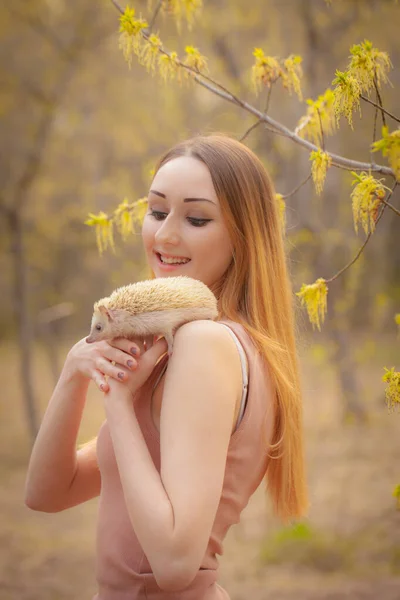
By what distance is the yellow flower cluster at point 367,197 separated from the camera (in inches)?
66.9

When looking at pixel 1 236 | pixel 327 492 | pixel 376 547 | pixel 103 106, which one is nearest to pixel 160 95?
pixel 103 106

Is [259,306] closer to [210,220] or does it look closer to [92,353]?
[210,220]

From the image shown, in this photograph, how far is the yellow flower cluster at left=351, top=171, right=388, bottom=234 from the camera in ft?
5.57

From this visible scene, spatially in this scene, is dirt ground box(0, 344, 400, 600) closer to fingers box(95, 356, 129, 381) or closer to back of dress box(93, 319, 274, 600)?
back of dress box(93, 319, 274, 600)

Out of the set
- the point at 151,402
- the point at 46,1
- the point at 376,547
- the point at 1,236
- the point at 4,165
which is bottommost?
the point at 376,547

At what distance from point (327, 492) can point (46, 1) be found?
6.72 m

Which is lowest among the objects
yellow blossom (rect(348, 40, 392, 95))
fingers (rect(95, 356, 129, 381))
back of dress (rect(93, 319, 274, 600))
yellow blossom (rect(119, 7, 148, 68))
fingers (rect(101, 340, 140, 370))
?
back of dress (rect(93, 319, 274, 600))

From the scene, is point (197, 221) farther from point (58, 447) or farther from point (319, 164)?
point (58, 447)

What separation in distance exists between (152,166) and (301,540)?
12.4 ft

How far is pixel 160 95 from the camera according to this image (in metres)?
13.2

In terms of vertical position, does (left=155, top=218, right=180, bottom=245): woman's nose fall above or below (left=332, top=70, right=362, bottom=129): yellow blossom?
below

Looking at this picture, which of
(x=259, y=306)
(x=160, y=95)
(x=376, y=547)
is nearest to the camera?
(x=259, y=306)

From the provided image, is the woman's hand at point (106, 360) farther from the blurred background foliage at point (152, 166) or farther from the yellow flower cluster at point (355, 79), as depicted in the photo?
the blurred background foliage at point (152, 166)

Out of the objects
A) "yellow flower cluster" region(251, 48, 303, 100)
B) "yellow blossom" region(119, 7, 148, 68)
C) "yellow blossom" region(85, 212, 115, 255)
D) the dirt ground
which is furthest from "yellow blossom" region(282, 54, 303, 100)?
the dirt ground
